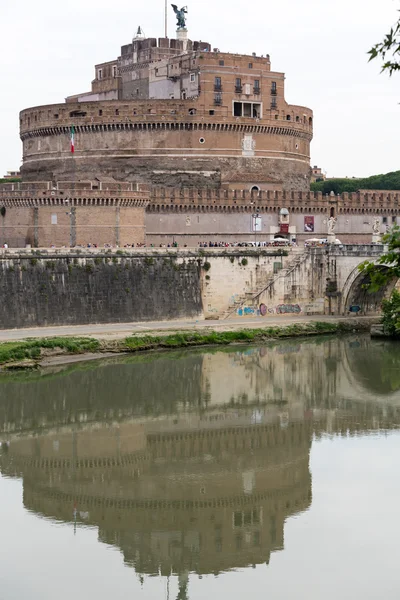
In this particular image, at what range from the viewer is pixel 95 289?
39250 millimetres

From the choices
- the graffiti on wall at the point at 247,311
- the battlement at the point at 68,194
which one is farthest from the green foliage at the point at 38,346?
the battlement at the point at 68,194

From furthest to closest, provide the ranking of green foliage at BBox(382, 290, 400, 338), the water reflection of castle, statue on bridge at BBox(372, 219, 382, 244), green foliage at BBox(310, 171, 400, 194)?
green foliage at BBox(310, 171, 400, 194) < statue on bridge at BBox(372, 219, 382, 244) < green foliage at BBox(382, 290, 400, 338) < the water reflection of castle

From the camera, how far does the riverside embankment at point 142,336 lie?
3350cm

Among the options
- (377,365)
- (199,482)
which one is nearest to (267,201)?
(377,365)

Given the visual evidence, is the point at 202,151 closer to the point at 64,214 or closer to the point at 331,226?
the point at 331,226

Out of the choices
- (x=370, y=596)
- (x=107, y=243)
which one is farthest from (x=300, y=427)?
(x=107, y=243)

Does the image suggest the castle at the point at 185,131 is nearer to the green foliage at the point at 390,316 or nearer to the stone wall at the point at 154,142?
the stone wall at the point at 154,142

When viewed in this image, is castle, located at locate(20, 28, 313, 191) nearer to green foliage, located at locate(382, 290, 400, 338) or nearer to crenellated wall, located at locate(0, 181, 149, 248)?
crenellated wall, located at locate(0, 181, 149, 248)


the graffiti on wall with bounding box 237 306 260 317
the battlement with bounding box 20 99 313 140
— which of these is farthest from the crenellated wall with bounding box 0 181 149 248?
the battlement with bounding box 20 99 313 140

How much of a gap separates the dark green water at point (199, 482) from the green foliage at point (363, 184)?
4443 centimetres

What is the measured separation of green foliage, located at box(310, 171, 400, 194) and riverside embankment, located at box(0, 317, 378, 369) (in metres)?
35.6

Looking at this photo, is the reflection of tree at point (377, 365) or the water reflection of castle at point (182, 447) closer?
the water reflection of castle at point (182, 447)

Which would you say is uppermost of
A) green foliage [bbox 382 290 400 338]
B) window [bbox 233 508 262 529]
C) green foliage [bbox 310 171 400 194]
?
green foliage [bbox 310 171 400 194]

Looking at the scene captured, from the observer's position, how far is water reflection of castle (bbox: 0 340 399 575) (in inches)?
745
